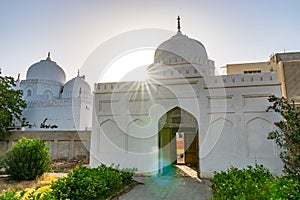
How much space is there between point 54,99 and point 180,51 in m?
17.7

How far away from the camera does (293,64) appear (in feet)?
42.3

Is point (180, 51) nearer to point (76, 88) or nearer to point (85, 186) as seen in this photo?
point (85, 186)

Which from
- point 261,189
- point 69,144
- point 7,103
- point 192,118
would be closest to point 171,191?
point 261,189

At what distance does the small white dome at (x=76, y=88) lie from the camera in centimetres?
2657

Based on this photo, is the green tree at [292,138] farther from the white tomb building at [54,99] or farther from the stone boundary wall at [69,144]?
the white tomb building at [54,99]

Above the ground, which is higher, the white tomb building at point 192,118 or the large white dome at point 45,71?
the large white dome at point 45,71

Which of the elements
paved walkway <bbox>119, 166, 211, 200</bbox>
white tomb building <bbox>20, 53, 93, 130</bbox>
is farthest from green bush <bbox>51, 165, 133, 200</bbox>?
white tomb building <bbox>20, 53, 93, 130</bbox>

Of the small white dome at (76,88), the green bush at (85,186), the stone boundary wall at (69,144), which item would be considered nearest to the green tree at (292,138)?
the green bush at (85,186)

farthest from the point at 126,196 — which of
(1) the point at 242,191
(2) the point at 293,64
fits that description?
(2) the point at 293,64

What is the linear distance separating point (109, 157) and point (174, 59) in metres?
6.72

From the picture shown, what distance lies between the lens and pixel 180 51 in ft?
45.7

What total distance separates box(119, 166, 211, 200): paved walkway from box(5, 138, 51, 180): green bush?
4148mm

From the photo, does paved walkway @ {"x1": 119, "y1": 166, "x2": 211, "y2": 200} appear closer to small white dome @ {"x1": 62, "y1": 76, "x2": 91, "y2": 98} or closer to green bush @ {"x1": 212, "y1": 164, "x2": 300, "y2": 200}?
green bush @ {"x1": 212, "y1": 164, "x2": 300, "y2": 200}

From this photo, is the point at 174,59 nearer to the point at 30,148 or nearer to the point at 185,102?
the point at 185,102
